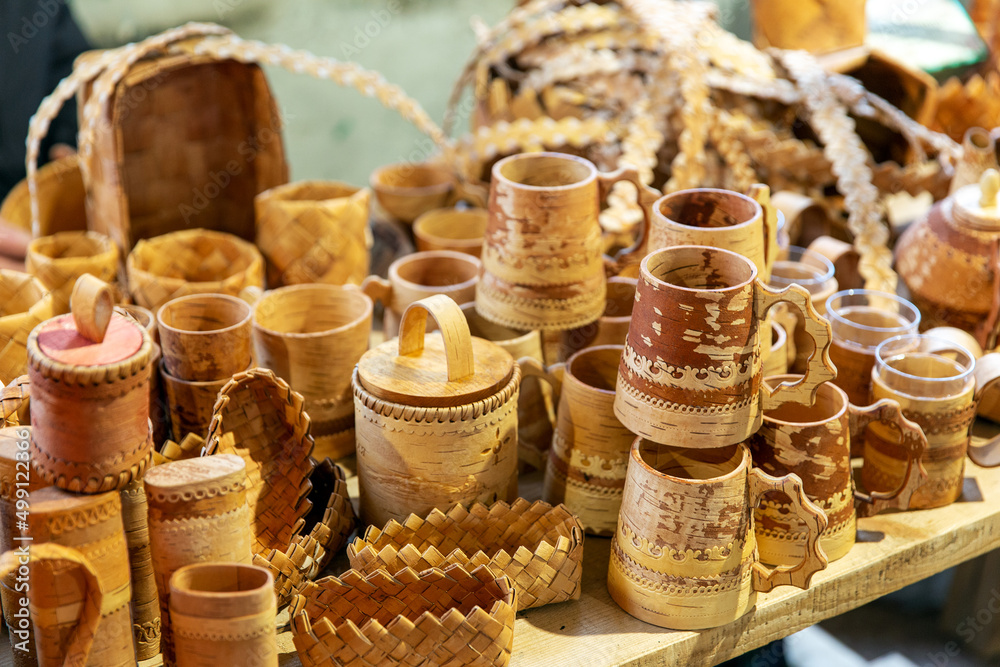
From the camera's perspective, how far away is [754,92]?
1725 mm

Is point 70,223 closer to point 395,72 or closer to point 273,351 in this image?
point 273,351

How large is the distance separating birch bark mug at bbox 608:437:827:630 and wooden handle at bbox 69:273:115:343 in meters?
0.54

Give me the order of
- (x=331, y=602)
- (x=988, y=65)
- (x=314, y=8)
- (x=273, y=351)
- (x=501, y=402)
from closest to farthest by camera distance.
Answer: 1. (x=331, y=602)
2. (x=501, y=402)
3. (x=273, y=351)
4. (x=988, y=65)
5. (x=314, y=8)

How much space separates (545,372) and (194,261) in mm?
691

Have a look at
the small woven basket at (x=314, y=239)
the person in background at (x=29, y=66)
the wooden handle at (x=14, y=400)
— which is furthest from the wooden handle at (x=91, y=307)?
the person in background at (x=29, y=66)

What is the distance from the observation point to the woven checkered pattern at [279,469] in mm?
1076

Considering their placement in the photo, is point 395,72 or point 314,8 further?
point 395,72

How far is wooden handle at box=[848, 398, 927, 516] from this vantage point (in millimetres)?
1116

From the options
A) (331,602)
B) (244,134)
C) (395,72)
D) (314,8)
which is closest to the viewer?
(331,602)

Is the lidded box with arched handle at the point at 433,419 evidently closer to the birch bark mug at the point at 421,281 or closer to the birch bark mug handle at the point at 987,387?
the birch bark mug at the point at 421,281

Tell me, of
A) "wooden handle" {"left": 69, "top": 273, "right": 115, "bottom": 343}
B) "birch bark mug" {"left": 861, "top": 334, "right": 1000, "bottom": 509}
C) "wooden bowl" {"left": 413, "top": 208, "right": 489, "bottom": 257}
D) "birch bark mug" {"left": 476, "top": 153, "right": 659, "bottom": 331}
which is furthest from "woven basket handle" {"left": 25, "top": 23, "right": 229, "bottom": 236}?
"birch bark mug" {"left": 861, "top": 334, "right": 1000, "bottom": 509}

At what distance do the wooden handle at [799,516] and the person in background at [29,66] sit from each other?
1.62 meters

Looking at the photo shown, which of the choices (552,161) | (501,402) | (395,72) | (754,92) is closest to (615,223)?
(552,161)

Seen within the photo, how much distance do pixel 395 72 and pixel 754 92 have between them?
5.24ft
